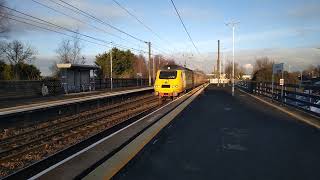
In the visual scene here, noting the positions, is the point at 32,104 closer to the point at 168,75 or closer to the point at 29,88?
the point at 29,88

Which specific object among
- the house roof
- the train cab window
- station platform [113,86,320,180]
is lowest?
station platform [113,86,320,180]

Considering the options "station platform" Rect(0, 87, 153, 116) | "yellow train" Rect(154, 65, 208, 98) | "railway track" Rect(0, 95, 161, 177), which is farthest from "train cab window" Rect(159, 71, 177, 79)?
"railway track" Rect(0, 95, 161, 177)

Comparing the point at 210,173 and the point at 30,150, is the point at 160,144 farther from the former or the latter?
the point at 30,150

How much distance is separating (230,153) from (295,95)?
1485 centimetres

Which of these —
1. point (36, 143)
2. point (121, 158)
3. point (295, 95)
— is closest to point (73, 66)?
point (295, 95)

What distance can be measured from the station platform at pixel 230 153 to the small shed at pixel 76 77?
89.1 feet

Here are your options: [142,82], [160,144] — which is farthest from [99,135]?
[142,82]

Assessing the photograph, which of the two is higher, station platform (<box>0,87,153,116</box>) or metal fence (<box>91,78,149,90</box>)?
metal fence (<box>91,78,149,90</box>)

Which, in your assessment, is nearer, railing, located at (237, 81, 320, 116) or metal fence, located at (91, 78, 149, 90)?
railing, located at (237, 81, 320, 116)

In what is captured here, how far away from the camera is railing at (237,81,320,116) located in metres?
18.6

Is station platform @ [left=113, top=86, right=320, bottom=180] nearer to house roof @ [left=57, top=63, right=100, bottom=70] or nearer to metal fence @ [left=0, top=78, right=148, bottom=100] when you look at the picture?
metal fence @ [left=0, top=78, right=148, bottom=100]

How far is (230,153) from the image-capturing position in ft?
30.0

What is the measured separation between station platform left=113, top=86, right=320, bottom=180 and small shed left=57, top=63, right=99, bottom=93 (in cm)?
2714

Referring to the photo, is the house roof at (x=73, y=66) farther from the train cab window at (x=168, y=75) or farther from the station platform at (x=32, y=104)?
the train cab window at (x=168, y=75)
